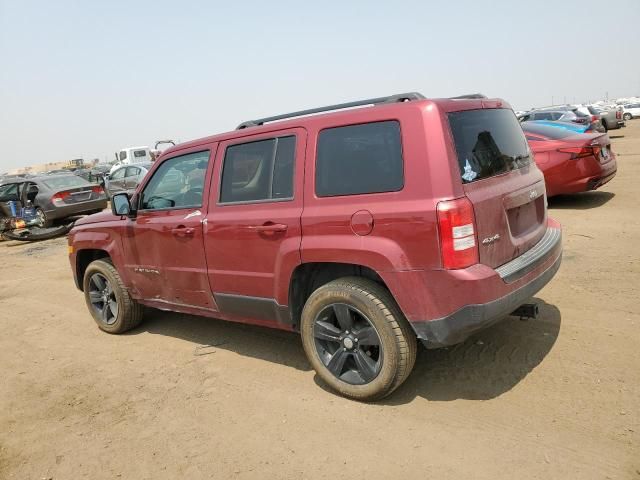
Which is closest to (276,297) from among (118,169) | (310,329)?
(310,329)

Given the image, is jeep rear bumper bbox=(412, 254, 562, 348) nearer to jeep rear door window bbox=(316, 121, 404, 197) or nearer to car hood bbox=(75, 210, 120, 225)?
jeep rear door window bbox=(316, 121, 404, 197)

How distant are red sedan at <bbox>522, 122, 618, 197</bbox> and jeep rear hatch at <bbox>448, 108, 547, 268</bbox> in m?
5.05

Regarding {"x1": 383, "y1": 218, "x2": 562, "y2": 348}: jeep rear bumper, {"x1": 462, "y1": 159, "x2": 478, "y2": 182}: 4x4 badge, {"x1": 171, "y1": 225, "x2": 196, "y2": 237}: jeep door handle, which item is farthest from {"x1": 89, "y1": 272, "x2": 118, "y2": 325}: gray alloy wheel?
{"x1": 462, "y1": 159, "x2": 478, "y2": 182}: 4x4 badge

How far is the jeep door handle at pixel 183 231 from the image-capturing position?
13.1 ft

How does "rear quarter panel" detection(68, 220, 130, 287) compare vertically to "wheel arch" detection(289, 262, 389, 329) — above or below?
above

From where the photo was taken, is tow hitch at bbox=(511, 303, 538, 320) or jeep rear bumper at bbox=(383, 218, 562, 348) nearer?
jeep rear bumper at bbox=(383, 218, 562, 348)

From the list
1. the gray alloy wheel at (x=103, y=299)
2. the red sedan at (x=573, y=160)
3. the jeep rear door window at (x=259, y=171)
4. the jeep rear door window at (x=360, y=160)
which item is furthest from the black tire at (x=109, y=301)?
the red sedan at (x=573, y=160)

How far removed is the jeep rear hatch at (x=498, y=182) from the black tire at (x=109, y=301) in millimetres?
3608

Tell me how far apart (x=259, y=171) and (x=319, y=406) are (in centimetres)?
172

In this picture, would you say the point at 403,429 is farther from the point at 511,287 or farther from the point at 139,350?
the point at 139,350

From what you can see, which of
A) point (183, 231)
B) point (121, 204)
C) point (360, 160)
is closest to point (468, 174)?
point (360, 160)

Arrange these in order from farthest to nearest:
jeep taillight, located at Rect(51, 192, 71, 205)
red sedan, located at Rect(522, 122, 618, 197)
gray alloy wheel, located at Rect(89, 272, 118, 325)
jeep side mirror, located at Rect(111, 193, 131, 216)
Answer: jeep taillight, located at Rect(51, 192, 71, 205) < red sedan, located at Rect(522, 122, 618, 197) < gray alloy wheel, located at Rect(89, 272, 118, 325) < jeep side mirror, located at Rect(111, 193, 131, 216)

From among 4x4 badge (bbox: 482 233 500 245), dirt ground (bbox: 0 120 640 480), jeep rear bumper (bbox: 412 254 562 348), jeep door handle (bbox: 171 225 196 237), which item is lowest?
dirt ground (bbox: 0 120 640 480)

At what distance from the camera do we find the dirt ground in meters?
2.67
